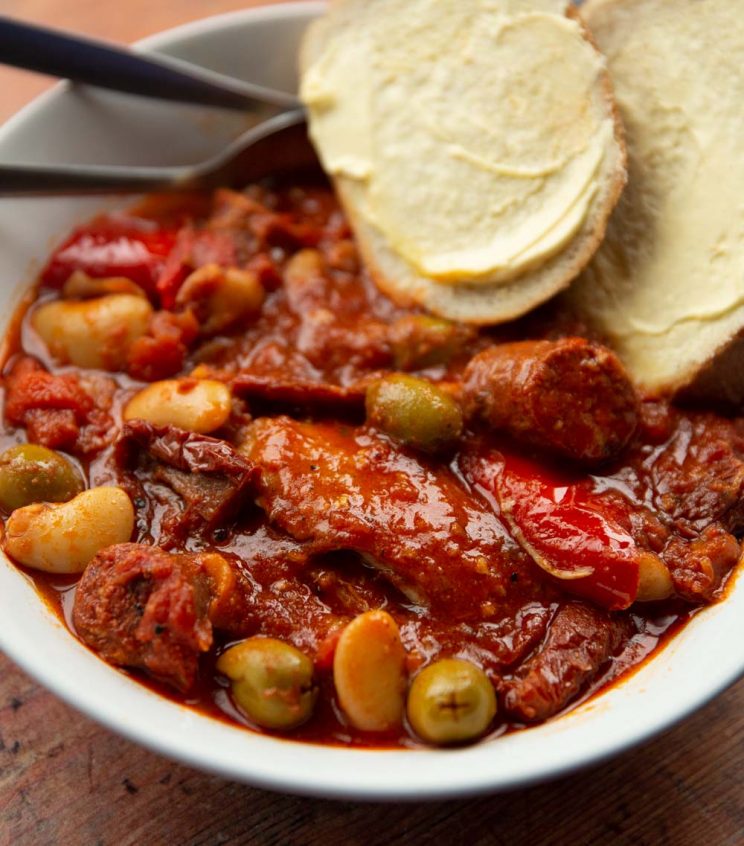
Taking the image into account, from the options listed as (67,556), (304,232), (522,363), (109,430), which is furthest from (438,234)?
(67,556)

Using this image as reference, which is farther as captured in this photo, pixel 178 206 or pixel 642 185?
pixel 178 206

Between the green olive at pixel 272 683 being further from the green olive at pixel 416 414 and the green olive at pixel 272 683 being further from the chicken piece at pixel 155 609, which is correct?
the green olive at pixel 416 414

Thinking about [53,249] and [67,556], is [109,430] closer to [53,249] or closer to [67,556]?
[67,556]

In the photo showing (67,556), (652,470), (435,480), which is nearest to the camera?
(67,556)

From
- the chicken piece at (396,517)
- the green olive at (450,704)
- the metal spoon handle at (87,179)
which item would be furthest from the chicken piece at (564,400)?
the metal spoon handle at (87,179)

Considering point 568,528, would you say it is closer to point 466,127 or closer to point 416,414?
point 416,414

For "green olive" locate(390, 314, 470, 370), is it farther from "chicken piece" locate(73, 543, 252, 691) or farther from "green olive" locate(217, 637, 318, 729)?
"green olive" locate(217, 637, 318, 729)
